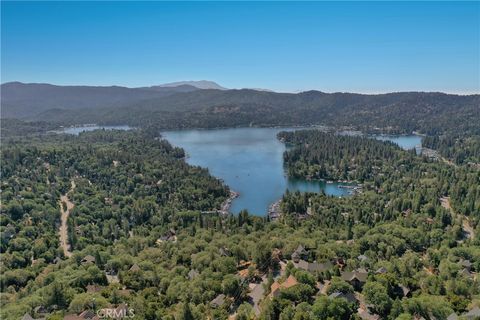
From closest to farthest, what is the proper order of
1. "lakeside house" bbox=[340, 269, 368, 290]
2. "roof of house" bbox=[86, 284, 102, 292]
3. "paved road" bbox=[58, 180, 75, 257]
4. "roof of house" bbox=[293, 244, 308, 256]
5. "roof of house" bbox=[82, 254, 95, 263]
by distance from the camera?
"lakeside house" bbox=[340, 269, 368, 290], "roof of house" bbox=[86, 284, 102, 292], "roof of house" bbox=[293, 244, 308, 256], "roof of house" bbox=[82, 254, 95, 263], "paved road" bbox=[58, 180, 75, 257]

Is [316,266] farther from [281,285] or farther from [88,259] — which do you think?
[88,259]

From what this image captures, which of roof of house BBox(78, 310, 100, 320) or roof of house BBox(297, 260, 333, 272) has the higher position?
roof of house BBox(297, 260, 333, 272)

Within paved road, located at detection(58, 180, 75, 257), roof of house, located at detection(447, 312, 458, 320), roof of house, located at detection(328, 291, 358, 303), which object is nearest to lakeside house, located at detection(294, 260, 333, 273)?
roof of house, located at detection(328, 291, 358, 303)

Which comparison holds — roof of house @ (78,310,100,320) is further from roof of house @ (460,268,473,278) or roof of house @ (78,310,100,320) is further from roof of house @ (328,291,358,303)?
roof of house @ (460,268,473,278)

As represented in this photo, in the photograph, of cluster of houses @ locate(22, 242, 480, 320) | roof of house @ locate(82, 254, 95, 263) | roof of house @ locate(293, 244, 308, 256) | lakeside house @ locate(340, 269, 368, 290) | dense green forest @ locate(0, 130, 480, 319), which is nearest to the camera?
cluster of houses @ locate(22, 242, 480, 320)

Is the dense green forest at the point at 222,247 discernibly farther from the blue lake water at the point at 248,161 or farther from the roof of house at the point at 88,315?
the blue lake water at the point at 248,161

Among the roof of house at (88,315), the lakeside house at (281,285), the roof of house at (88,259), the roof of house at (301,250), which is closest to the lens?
the roof of house at (88,315)

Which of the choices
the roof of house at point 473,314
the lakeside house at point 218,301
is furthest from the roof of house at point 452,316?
the lakeside house at point 218,301
